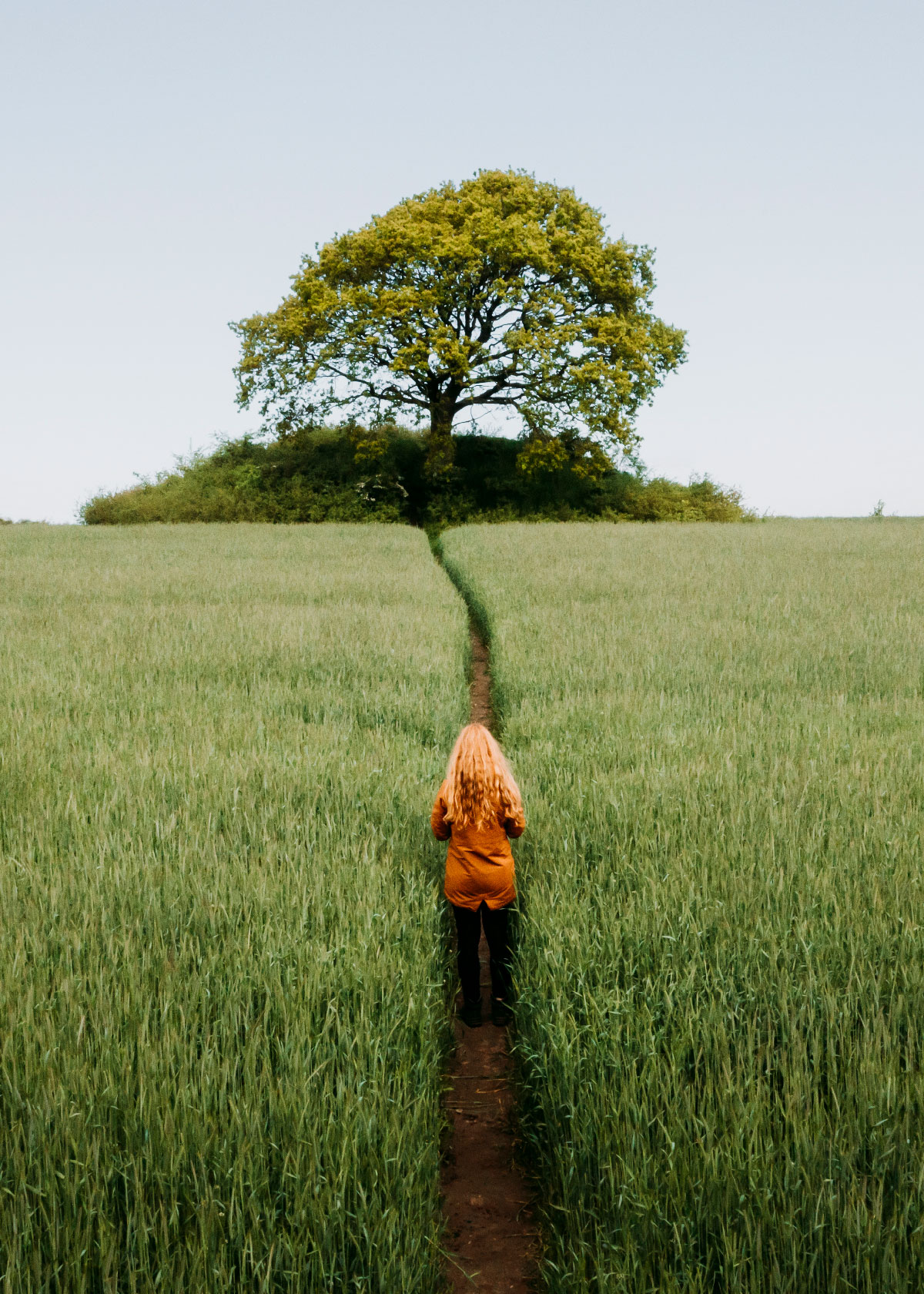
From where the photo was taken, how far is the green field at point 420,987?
217 centimetres

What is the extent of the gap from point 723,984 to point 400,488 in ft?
108

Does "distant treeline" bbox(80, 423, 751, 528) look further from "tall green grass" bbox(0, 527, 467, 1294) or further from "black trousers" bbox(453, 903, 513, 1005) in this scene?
"black trousers" bbox(453, 903, 513, 1005)

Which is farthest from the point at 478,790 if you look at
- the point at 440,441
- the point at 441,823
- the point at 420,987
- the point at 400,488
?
the point at 400,488

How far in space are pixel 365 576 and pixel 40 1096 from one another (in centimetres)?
1316

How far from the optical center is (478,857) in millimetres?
3781

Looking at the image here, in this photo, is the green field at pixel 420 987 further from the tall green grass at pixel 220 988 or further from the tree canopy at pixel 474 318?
the tree canopy at pixel 474 318

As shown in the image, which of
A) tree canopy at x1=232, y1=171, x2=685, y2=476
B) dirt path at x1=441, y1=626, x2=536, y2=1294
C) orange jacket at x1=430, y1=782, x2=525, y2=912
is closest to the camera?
dirt path at x1=441, y1=626, x2=536, y2=1294

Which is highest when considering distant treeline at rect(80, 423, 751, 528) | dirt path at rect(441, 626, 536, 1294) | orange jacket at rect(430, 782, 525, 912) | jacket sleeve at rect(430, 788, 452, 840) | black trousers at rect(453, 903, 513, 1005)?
distant treeline at rect(80, 423, 751, 528)

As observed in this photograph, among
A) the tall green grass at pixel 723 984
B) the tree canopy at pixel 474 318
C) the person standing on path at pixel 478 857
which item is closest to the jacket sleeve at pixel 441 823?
the person standing on path at pixel 478 857

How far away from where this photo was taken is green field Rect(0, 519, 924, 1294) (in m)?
2.17

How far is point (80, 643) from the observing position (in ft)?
31.9

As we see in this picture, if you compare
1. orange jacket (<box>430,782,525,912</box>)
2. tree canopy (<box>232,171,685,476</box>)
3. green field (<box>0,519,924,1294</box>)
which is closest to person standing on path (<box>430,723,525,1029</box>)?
orange jacket (<box>430,782,525,912</box>)

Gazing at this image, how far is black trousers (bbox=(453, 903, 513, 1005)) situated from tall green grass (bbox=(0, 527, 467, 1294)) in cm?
13

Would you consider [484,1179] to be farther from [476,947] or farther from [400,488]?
[400,488]
